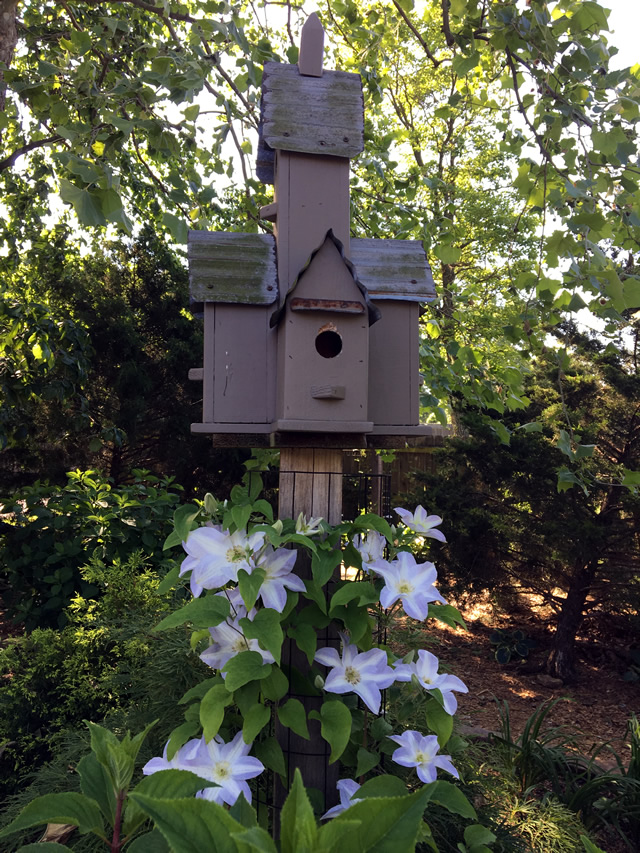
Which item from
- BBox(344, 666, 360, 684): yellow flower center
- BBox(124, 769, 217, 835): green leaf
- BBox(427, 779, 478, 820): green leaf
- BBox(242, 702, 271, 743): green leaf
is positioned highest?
BBox(124, 769, 217, 835): green leaf

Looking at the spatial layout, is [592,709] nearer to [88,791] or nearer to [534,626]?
[534,626]

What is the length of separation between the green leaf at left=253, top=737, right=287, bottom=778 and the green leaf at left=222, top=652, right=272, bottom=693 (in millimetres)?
235

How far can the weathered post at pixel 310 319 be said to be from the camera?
1.59 metres

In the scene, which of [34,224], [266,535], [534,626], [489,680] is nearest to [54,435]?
[34,224]

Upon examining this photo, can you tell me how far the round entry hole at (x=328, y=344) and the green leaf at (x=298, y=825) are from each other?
125cm

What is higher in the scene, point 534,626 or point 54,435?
point 54,435

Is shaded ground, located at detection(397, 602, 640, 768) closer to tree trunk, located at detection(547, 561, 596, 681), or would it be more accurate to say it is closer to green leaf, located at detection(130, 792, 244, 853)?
tree trunk, located at detection(547, 561, 596, 681)

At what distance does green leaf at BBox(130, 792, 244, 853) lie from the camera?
443 millimetres

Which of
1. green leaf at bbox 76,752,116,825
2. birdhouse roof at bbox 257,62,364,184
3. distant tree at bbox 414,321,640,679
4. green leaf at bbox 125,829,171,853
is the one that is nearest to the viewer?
green leaf at bbox 125,829,171,853

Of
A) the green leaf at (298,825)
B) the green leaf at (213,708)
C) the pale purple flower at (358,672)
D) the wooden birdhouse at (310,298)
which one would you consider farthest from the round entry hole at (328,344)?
the green leaf at (298,825)

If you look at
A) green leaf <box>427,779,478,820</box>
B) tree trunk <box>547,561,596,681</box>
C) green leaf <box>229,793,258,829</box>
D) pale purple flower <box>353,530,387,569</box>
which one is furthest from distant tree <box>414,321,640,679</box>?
green leaf <box>229,793,258,829</box>

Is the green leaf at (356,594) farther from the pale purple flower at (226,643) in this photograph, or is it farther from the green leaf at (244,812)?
the green leaf at (244,812)

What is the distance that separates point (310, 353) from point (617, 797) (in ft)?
7.54

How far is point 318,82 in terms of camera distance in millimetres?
1779
